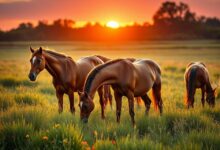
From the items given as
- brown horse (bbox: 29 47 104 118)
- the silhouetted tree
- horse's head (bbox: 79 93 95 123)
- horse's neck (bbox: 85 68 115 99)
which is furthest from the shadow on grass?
the silhouetted tree

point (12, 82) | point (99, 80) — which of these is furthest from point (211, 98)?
point (12, 82)

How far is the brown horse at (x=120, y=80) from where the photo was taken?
23.2 ft

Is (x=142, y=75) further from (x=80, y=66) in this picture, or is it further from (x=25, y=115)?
(x=25, y=115)

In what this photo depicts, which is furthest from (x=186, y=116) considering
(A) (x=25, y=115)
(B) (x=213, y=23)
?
(B) (x=213, y=23)

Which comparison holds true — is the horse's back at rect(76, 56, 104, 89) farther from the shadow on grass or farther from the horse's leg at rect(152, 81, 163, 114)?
the shadow on grass

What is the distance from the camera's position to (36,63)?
27.5 feet

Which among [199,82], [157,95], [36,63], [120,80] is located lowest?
[157,95]

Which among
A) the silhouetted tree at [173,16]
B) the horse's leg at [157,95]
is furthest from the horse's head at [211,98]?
the silhouetted tree at [173,16]

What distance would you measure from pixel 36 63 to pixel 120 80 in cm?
220

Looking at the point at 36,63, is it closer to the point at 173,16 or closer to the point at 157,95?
the point at 157,95

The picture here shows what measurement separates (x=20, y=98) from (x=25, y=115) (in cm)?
332

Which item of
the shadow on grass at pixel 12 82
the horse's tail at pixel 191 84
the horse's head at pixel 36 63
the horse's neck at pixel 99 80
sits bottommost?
the shadow on grass at pixel 12 82

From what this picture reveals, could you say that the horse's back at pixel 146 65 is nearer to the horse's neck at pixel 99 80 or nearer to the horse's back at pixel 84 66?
the horse's back at pixel 84 66

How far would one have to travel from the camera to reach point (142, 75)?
29.7 ft
